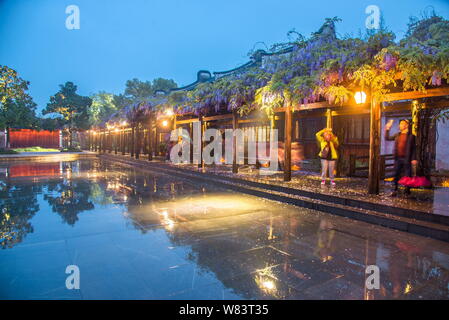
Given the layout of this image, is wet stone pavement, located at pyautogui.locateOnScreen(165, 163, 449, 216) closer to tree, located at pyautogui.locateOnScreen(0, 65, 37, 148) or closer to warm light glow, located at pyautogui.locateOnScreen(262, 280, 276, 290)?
warm light glow, located at pyautogui.locateOnScreen(262, 280, 276, 290)

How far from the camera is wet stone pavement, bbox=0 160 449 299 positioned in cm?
267

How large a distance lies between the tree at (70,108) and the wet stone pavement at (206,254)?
118 ft

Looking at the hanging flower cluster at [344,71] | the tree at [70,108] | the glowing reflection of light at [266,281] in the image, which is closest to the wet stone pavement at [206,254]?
the glowing reflection of light at [266,281]

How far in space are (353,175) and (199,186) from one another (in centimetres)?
525

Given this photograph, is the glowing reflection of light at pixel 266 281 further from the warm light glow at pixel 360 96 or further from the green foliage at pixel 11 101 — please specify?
the green foliage at pixel 11 101

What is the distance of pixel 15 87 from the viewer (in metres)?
27.2

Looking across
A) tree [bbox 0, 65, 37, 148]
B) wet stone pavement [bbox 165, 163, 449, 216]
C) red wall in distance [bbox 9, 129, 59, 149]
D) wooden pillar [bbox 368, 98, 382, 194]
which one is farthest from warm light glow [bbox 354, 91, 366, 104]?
red wall in distance [bbox 9, 129, 59, 149]

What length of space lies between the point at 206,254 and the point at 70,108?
40.7 meters

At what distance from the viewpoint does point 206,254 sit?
11.6 feet

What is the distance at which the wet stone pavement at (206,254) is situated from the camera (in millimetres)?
2672

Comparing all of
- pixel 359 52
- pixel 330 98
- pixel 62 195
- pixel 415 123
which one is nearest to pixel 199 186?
pixel 62 195

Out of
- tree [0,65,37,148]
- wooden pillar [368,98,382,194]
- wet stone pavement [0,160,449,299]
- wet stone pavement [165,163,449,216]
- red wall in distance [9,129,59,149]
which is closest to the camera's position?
wet stone pavement [0,160,449,299]

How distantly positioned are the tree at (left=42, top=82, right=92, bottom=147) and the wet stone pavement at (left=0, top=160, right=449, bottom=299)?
36.0 metres

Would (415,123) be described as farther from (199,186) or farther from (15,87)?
(15,87)
